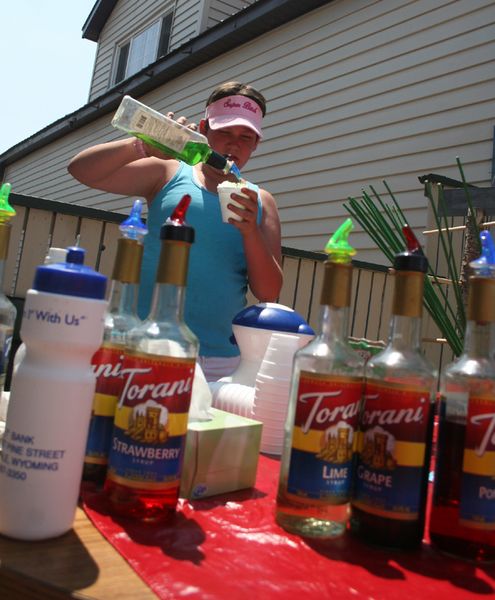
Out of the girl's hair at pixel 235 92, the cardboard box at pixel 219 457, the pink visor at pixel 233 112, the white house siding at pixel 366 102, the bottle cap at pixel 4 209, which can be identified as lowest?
the cardboard box at pixel 219 457

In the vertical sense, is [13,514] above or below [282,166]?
below

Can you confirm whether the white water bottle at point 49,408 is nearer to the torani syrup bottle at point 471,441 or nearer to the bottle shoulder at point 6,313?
the bottle shoulder at point 6,313

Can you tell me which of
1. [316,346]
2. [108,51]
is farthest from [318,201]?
[108,51]

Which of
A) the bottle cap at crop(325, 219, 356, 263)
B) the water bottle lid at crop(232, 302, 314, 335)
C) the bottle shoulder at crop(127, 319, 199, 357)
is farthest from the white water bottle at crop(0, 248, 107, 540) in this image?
the water bottle lid at crop(232, 302, 314, 335)

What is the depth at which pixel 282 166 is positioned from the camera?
6.28 metres

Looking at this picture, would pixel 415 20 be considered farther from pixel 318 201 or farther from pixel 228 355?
pixel 228 355

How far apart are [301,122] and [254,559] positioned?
236 inches

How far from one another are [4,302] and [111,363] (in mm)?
313

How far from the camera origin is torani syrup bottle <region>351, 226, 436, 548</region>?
714mm

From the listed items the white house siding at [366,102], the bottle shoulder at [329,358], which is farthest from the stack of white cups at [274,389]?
the white house siding at [366,102]

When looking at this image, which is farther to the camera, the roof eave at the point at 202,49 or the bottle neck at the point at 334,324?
the roof eave at the point at 202,49

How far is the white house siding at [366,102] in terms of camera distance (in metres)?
4.46

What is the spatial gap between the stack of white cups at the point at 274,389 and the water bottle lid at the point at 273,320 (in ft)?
0.61

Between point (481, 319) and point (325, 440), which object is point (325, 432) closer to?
point (325, 440)
